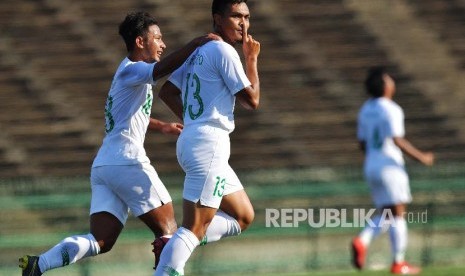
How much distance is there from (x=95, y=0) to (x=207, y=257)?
6.41m

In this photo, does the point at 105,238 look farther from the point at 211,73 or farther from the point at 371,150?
the point at 371,150

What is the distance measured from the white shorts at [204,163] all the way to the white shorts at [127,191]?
0.72 meters

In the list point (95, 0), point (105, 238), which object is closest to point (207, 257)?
point (105, 238)

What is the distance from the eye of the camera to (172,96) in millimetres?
6812

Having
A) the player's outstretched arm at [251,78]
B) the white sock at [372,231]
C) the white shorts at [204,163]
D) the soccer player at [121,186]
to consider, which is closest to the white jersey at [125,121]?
the soccer player at [121,186]

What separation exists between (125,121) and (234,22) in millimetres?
1078

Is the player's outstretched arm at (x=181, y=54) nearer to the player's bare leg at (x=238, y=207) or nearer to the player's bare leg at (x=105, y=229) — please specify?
the player's bare leg at (x=238, y=207)

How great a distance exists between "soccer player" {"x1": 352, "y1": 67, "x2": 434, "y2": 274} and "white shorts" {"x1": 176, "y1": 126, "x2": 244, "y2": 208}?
188cm

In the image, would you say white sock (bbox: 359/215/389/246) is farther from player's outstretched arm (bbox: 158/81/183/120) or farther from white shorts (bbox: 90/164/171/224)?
player's outstretched arm (bbox: 158/81/183/120)

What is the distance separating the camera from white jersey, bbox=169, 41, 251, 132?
6.10m

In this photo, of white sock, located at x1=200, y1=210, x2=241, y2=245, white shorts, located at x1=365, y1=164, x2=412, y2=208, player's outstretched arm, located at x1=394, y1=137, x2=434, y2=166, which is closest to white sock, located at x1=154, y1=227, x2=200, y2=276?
white sock, located at x1=200, y1=210, x2=241, y2=245

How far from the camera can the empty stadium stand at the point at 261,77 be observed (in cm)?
1437

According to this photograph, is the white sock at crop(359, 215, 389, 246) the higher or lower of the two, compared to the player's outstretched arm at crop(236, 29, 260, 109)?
lower

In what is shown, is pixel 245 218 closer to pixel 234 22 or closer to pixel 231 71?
pixel 231 71
